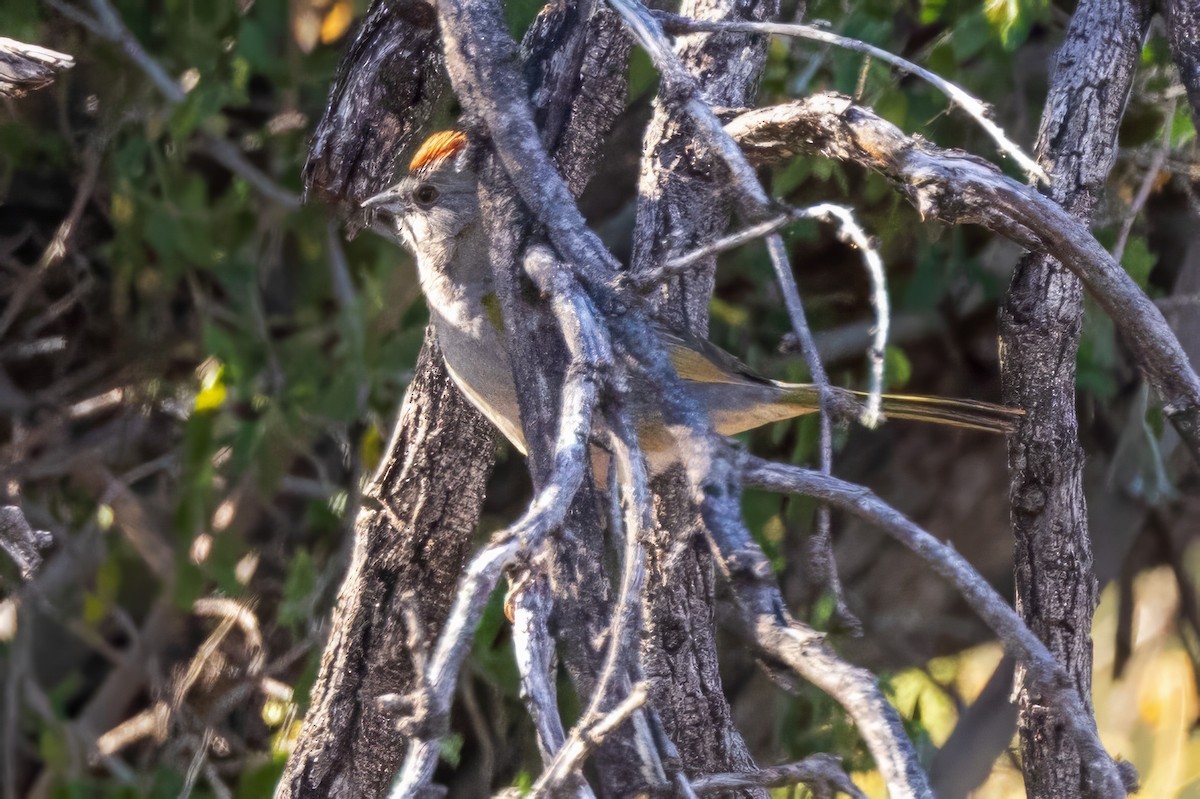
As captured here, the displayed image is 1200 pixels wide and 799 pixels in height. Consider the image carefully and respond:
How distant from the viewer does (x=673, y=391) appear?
3.87ft

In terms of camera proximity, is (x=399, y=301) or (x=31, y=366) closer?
(x=399, y=301)

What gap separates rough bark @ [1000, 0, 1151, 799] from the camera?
5.79ft

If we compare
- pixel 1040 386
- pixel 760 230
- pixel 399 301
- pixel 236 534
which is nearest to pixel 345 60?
pixel 760 230

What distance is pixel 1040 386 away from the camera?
1793mm

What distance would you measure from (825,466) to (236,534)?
8.65ft

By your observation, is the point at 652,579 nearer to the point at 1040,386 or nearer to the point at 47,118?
the point at 1040,386

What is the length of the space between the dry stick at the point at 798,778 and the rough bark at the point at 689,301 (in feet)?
1.60

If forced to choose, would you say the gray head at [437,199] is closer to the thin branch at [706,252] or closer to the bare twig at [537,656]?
the thin branch at [706,252]

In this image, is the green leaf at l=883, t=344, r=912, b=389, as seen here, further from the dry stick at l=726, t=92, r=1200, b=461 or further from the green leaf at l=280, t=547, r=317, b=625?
the green leaf at l=280, t=547, r=317, b=625

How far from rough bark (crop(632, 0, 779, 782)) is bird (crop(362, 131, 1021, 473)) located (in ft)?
0.44

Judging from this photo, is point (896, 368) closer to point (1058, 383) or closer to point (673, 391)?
point (1058, 383)

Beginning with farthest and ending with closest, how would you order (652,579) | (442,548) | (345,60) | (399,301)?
(399,301) < (442,548) < (345,60) < (652,579)

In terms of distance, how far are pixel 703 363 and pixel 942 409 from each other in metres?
0.43

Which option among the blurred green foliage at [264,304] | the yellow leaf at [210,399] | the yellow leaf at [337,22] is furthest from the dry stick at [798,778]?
the yellow leaf at [337,22]
